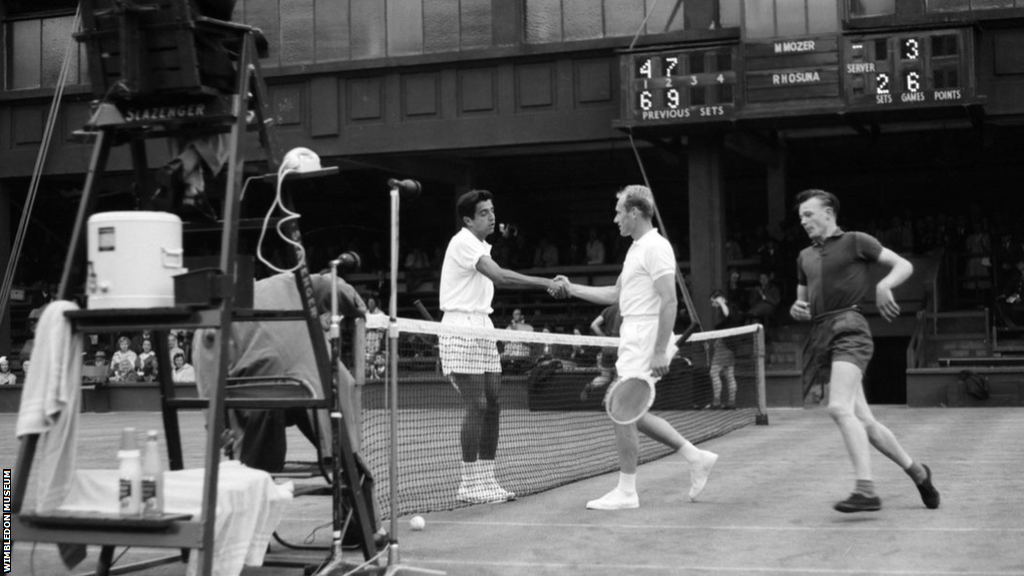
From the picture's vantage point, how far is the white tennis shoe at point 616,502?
31.3 feet

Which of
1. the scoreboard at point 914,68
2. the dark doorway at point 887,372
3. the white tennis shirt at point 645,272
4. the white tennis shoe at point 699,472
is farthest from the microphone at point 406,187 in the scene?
the dark doorway at point 887,372

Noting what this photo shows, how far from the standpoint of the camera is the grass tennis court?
7.21 meters

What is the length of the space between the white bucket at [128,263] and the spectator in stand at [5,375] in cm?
2643

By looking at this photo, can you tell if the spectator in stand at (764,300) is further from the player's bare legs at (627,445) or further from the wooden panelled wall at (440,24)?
the player's bare legs at (627,445)

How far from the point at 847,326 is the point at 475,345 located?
2617 millimetres

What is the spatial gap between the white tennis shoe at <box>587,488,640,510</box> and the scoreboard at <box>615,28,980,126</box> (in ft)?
51.5

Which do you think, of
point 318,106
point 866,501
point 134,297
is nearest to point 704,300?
point 318,106

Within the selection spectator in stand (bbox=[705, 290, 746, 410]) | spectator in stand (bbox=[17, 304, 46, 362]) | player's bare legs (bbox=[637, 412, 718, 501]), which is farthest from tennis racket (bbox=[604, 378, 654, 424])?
spectator in stand (bbox=[17, 304, 46, 362])

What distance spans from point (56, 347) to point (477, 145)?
22465mm

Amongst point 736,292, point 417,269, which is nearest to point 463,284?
point 736,292

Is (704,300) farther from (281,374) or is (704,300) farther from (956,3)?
(281,374)

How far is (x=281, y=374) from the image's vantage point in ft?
24.1

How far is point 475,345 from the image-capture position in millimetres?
9945

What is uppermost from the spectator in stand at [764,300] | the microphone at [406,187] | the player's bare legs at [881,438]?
the microphone at [406,187]
